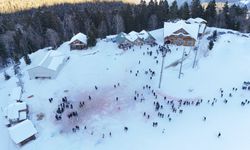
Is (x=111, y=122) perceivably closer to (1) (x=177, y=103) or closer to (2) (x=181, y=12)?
(1) (x=177, y=103)

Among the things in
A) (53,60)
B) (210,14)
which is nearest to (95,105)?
(53,60)

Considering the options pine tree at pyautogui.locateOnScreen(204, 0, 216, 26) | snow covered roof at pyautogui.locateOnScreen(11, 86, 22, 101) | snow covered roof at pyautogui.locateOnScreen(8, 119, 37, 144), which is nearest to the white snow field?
snow covered roof at pyautogui.locateOnScreen(11, 86, 22, 101)

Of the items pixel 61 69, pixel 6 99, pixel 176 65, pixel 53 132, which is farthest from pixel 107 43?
pixel 53 132

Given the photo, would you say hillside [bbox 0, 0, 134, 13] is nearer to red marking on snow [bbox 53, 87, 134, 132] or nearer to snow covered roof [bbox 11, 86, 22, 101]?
snow covered roof [bbox 11, 86, 22, 101]

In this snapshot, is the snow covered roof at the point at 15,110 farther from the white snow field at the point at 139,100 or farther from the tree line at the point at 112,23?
the tree line at the point at 112,23

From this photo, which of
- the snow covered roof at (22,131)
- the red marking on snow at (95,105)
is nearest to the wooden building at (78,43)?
the red marking on snow at (95,105)

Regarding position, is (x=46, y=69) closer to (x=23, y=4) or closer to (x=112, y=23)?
(x=112, y=23)
